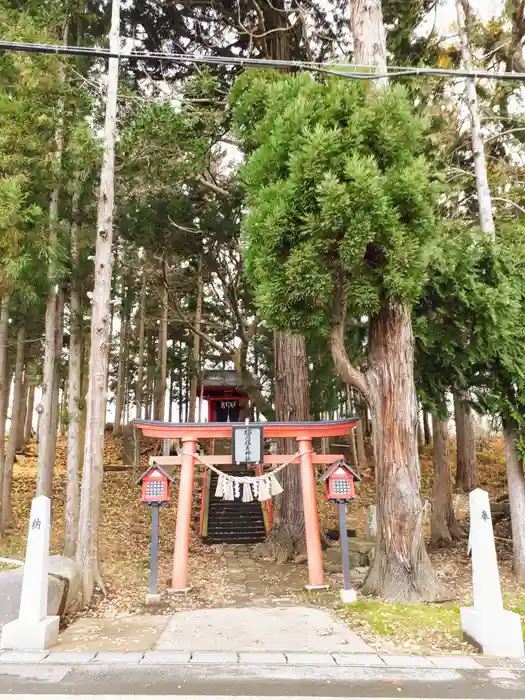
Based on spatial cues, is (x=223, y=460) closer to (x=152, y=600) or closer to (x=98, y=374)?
(x=152, y=600)

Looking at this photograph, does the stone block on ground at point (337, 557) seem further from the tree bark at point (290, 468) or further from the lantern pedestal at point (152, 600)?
the lantern pedestal at point (152, 600)

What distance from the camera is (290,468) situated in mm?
9984

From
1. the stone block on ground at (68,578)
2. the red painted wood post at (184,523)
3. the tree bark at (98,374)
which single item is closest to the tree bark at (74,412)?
the tree bark at (98,374)

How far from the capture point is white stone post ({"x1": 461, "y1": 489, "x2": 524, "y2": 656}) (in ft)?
15.0

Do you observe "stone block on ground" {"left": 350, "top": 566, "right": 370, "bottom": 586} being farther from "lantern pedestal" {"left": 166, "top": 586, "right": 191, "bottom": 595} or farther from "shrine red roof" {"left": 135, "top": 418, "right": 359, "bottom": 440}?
"lantern pedestal" {"left": 166, "top": 586, "right": 191, "bottom": 595}

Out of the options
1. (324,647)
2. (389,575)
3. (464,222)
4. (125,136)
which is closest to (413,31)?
(464,222)

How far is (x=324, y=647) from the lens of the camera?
15.7 ft

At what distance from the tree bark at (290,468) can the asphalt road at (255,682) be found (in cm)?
562

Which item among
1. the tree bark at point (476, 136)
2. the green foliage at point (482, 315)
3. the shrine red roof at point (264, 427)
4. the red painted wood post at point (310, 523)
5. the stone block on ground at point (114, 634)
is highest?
the tree bark at point (476, 136)

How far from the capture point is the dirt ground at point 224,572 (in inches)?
209

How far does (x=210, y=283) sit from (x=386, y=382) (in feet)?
35.0

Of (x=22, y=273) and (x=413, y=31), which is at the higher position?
(x=413, y=31)

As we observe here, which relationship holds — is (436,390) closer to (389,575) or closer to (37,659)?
(389,575)

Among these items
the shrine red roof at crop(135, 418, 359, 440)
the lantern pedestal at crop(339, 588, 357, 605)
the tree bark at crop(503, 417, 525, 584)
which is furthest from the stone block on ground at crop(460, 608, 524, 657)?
the shrine red roof at crop(135, 418, 359, 440)
